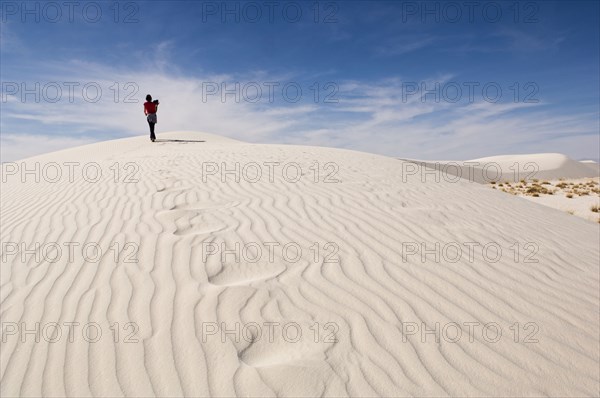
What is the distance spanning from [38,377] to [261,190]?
4044 mm

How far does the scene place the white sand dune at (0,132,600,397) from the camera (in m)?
2.25

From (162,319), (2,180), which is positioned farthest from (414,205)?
(2,180)

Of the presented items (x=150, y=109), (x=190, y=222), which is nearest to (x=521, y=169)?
(x=150, y=109)

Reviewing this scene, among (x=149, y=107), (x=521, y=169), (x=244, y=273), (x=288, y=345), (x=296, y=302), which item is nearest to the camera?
(x=288, y=345)

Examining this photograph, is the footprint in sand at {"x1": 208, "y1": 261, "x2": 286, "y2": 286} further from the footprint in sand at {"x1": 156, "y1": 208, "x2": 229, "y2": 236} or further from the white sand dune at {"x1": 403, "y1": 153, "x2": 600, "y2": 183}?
the white sand dune at {"x1": 403, "y1": 153, "x2": 600, "y2": 183}

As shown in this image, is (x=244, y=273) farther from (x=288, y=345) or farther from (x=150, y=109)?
(x=150, y=109)

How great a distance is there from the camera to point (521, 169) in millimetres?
31469

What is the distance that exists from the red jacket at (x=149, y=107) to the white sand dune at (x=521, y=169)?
58.7 ft

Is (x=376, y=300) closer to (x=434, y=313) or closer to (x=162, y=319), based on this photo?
(x=434, y=313)

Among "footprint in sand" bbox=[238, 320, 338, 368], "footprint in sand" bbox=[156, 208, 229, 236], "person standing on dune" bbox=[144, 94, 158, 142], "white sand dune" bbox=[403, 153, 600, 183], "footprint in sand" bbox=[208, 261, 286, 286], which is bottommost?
"footprint in sand" bbox=[238, 320, 338, 368]

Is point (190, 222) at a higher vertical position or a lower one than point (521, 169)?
lower

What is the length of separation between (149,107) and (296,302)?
1373cm

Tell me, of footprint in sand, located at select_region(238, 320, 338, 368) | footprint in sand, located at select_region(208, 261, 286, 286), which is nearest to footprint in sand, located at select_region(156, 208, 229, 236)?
footprint in sand, located at select_region(208, 261, 286, 286)

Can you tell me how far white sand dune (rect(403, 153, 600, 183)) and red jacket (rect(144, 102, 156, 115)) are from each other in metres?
17.9
